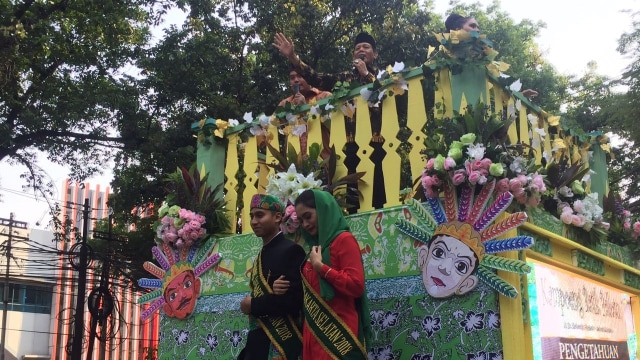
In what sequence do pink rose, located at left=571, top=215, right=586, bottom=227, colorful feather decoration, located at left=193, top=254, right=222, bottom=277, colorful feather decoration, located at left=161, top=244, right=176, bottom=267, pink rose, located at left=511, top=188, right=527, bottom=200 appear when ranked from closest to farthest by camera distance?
1. pink rose, located at left=511, top=188, right=527, bottom=200
2. pink rose, located at left=571, top=215, right=586, bottom=227
3. colorful feather decoration, located at left=193, top=254, right=222, bottom=277
4. colorful feather decoration, located at left=161, top=244, right=176, bottom=267

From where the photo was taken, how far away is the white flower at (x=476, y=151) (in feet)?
10.6

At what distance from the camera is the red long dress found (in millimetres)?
2887

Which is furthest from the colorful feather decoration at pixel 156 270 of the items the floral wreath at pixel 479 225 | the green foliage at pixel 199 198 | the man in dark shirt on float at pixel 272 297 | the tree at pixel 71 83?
the tree at pixel 71 83

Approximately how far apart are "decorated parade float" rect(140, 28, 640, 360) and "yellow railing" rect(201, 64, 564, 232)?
12mm

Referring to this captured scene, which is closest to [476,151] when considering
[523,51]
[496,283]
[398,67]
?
[496,283]

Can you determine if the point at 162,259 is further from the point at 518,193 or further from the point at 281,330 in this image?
the point at 518,193

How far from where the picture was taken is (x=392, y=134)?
3.89 metres

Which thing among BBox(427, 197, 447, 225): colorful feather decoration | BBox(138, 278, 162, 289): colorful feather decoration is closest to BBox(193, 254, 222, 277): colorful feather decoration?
BBox(138, 278, 162, 289): colorful feather decoration

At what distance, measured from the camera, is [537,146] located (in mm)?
4637

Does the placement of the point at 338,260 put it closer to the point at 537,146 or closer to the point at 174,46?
the point at 537,146

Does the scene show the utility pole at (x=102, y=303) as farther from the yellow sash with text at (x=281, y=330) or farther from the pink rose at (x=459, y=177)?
the pink rose at (x=459, y=177)

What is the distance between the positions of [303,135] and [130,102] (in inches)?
281

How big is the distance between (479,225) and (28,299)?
103 ft

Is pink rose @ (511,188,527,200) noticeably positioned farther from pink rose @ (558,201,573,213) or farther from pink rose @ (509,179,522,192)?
pink rose @ (558,201,573,213)
